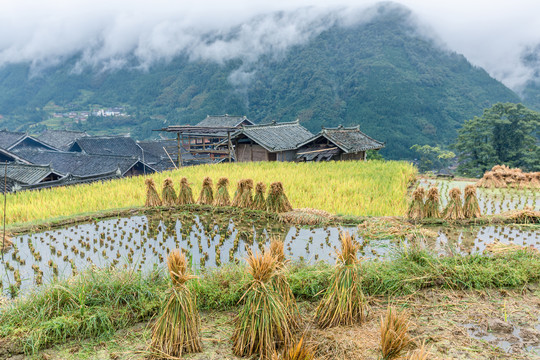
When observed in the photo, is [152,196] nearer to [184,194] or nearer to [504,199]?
[184,194]

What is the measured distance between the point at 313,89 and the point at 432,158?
79.0ft

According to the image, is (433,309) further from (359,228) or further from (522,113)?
(522,113)

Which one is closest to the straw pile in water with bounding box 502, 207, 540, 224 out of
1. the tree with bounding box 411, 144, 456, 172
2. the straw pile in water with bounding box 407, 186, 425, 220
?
the straw pile in water with bounding box 407, 186, 425, 220

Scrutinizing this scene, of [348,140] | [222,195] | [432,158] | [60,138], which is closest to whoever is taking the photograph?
[222,195]

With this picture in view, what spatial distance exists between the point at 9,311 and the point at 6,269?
6.02 ft

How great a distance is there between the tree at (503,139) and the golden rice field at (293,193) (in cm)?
1549

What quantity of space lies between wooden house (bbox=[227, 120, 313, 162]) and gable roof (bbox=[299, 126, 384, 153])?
1.14m

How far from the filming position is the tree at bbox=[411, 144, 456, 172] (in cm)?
3994

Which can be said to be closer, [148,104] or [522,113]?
[522,113]

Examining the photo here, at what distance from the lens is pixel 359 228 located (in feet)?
24.6

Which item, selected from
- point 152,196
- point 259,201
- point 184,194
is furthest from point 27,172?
point 259,201

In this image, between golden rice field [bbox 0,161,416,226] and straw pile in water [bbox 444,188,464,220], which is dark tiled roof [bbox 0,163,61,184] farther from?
straw pile in water [bbox 444,188,464,220]

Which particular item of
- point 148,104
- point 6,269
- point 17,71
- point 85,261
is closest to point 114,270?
point 85,261

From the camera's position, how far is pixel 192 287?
3.89 meters
